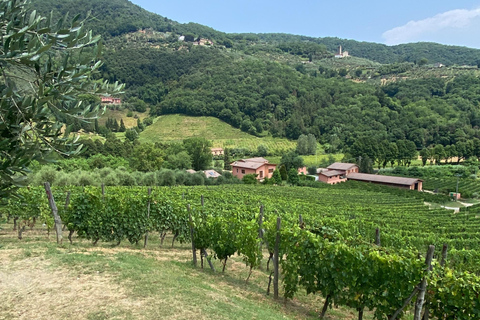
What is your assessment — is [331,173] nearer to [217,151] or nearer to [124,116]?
[217,151]

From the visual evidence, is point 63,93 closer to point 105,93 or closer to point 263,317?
point 105,93

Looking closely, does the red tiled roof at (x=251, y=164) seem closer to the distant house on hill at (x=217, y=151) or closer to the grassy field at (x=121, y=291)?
the distant house on hill at (x=217, y=151)

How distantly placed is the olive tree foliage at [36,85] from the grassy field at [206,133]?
80231mm

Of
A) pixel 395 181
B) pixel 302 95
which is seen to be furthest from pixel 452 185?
pixel 302 95

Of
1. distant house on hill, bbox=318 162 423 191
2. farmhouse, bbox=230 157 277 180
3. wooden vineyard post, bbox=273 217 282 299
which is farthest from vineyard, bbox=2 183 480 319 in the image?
farmhouse, bbox=230 157 277 180

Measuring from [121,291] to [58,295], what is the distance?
118cm

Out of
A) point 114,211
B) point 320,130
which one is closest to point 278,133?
point 320,130

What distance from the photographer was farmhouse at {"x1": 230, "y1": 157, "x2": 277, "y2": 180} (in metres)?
60.2

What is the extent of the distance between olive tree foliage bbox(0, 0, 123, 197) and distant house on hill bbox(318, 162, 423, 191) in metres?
57.8

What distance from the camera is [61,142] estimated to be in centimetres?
373

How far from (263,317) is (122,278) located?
3223mm

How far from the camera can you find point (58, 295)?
6094mm

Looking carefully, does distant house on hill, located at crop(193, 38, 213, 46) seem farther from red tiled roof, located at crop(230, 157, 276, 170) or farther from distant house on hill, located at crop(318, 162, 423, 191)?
distant house on hill, located at crop(318, 162, 423, 191)

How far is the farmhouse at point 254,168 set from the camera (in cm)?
6018
